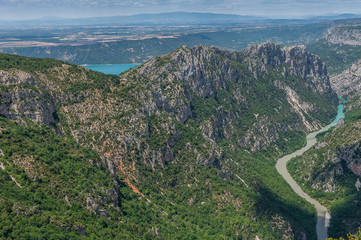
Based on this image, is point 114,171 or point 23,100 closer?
point 23,100

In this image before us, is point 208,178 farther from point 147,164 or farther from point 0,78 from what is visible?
point 0,78

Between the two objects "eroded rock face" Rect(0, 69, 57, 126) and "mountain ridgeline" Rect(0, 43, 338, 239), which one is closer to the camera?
"mountain ridgeline" Rect(0, 43, 338, 239)

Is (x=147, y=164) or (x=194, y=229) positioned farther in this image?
(x=147, y=164)

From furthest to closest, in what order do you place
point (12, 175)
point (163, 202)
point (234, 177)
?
point (234, 177) → point (163, 202) → point (12, 175)

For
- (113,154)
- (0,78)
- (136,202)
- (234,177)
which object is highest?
(0,78)

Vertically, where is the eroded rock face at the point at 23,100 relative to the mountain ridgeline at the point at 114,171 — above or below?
above

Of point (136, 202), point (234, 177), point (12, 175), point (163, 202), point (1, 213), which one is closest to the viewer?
point (1, 213)

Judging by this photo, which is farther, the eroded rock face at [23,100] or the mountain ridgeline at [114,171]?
the eroded rock face at [23,100]

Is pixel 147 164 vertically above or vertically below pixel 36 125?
below

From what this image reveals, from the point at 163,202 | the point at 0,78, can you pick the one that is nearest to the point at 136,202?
the point at 163,202

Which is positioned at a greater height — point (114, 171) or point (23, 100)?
point (23, 100)

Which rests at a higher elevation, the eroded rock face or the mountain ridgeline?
the eroded rock face
